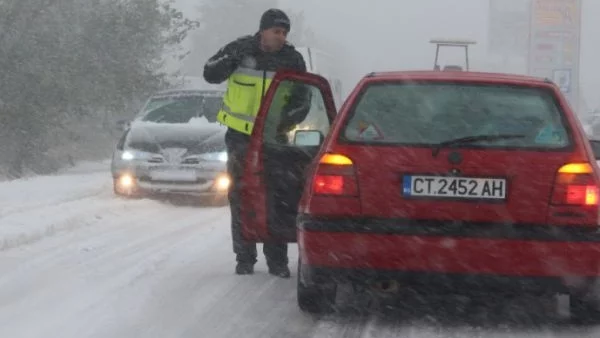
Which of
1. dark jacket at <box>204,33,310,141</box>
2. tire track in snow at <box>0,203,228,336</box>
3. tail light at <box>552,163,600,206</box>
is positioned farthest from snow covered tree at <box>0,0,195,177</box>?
tail light at <box>552,163,600,206</box>

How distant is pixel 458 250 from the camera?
5.37m

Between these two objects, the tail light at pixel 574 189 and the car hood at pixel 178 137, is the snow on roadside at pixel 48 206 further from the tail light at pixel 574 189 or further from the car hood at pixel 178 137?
the tail light at pixel 574 189

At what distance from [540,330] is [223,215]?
6.21 metres

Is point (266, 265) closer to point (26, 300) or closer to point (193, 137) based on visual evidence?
point (26, 300)

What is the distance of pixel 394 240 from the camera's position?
17.8 ft

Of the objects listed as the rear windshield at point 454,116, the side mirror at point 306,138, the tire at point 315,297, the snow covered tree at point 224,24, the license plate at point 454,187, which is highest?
the snow covered tree at point 224,24

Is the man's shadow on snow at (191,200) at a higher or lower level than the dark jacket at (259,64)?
lower

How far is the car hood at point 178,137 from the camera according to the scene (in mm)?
12539

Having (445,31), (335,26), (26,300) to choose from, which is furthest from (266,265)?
(335,26)

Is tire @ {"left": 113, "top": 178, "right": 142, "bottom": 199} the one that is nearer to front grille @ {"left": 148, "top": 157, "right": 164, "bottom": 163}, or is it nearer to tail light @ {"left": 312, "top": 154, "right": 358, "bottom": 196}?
front grille @ {"left": 148, "top": 157, "right": 164, "bottom": 163}

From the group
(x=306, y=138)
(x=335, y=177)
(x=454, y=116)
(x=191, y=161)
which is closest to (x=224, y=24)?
(x=191, y=161)

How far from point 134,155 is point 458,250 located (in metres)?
7.83

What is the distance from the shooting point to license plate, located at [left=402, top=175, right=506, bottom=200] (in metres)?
5.40

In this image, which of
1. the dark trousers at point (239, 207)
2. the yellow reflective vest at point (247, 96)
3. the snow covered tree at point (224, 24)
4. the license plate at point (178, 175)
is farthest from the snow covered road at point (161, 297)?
the snow covered tree at point (224, 24)
